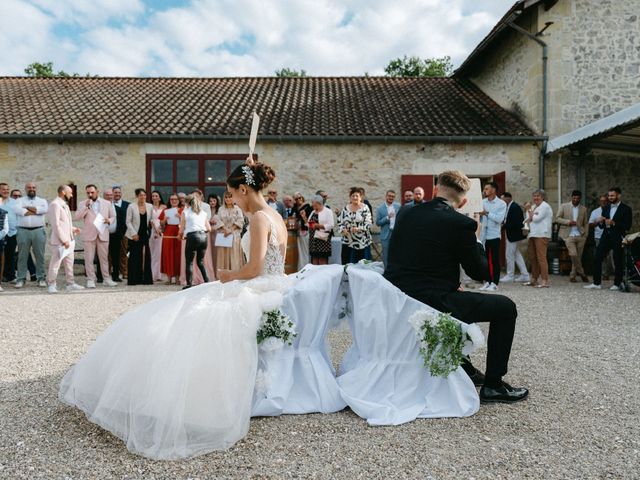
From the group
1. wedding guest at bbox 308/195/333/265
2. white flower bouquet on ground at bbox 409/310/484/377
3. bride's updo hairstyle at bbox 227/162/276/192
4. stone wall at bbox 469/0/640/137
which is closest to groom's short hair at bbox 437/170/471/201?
white flower bouquet on ground at bbox 409/310/484/377

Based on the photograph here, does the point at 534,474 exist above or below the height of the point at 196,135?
below

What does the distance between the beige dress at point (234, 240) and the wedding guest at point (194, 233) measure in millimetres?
325

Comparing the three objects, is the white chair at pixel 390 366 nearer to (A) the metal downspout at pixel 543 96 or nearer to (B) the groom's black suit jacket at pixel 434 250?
(B) the groom's black suit jacket at pixel 434 250

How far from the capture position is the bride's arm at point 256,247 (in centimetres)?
326

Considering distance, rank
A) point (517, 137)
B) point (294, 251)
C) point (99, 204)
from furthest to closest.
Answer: point (517, 137) → point (294, 251) → point (99, 204)

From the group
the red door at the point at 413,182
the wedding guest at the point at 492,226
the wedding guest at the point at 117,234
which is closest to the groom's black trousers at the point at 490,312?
the wedding guest at the point at 492,226

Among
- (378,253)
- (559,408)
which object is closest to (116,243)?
(378,253)

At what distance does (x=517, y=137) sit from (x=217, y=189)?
7709 millimetres

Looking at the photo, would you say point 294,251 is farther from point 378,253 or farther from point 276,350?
point 276,350

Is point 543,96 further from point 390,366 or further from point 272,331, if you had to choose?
point 272,331

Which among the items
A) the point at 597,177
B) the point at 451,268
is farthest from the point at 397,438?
the point at 597,177

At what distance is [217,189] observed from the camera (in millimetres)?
13414

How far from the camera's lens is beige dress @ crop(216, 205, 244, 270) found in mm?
8852

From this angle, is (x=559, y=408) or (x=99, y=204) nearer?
(x=559, y=408)
